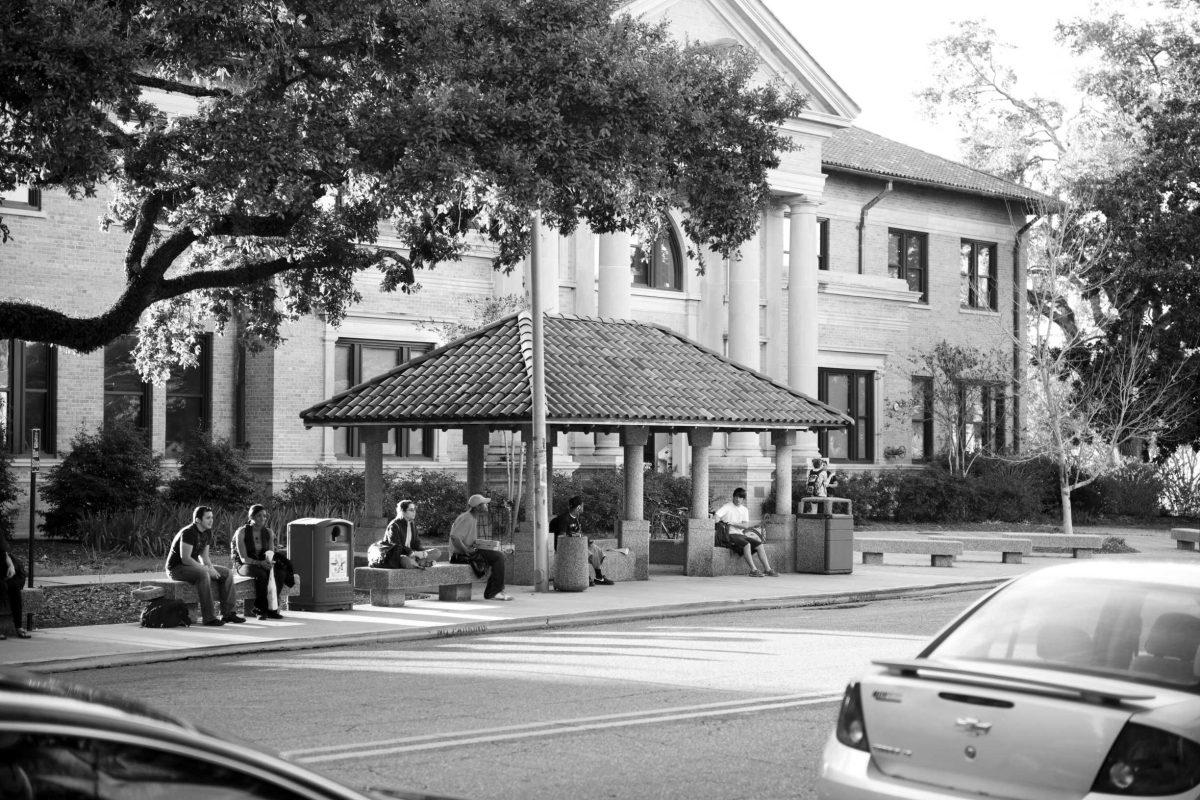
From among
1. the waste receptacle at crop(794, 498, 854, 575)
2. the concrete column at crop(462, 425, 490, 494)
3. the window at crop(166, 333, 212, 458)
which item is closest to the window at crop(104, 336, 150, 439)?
the window at crop(166, 333, 212, 458)

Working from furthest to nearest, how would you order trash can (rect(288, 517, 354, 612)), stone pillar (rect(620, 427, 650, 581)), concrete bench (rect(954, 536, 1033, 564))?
concrete bench (rect(954, 536, 1033, 564)) → stone pillar (rect(620, 427, 650, 581)) → trash can (rect(288, 517, 354, 612))

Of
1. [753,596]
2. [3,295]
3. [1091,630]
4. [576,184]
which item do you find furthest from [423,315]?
[1091,630]

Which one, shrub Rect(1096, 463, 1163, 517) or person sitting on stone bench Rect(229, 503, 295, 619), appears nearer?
person sitting on stone bench Rect(229, 503, 295, 619)

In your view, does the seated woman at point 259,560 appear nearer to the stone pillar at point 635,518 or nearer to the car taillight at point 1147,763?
the stone pillar at point 635,518

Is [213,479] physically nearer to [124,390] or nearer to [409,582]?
[124,390]

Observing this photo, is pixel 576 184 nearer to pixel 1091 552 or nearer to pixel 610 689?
pixel 610 689

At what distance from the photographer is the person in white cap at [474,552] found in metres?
20.2

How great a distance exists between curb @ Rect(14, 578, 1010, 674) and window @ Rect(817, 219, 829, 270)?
787 inches

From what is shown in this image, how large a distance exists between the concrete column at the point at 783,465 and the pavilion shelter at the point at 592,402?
0.08 feet

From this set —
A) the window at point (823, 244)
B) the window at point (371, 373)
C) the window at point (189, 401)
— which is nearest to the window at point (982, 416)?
the window at point (823, 244)

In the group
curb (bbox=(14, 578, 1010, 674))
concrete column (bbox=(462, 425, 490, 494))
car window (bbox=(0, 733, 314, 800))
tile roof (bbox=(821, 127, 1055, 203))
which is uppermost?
tile roof (bbox=(821, 127, 1055, 203))

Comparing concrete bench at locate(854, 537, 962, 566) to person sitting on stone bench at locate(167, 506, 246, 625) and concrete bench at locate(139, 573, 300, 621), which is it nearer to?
concrete bench at locate(139, 573, 300, 621)

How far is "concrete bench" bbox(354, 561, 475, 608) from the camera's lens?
63.7 feet

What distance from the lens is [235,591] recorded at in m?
17.8
